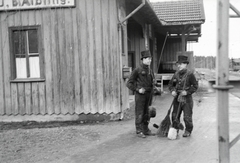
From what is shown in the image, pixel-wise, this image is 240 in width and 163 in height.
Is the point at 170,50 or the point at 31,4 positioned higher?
the point at 31,4

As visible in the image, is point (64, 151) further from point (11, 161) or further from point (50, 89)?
point (50, 89)

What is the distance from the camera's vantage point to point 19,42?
9156 mm

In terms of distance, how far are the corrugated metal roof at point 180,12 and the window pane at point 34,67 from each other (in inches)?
377

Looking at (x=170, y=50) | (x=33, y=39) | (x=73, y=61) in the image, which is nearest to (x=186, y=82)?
(x=73, y=61)

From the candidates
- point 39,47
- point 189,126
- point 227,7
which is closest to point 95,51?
point 39,47

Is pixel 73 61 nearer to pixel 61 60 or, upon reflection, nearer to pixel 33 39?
pixel 61 60

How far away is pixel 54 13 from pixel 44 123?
3362 mm

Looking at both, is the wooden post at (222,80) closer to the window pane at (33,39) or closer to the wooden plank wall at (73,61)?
the wooden plank wall at (73,61)

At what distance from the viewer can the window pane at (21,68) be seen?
917 cm

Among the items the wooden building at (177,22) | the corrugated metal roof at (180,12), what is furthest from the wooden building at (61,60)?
the corrugated metal roof at (180,12)

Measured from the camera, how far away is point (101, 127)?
8.07 meters

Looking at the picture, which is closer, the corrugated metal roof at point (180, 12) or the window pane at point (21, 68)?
the window pane at point (21, 68)

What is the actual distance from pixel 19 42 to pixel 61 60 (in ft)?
4.80

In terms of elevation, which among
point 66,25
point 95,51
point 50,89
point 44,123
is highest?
point 66,25
